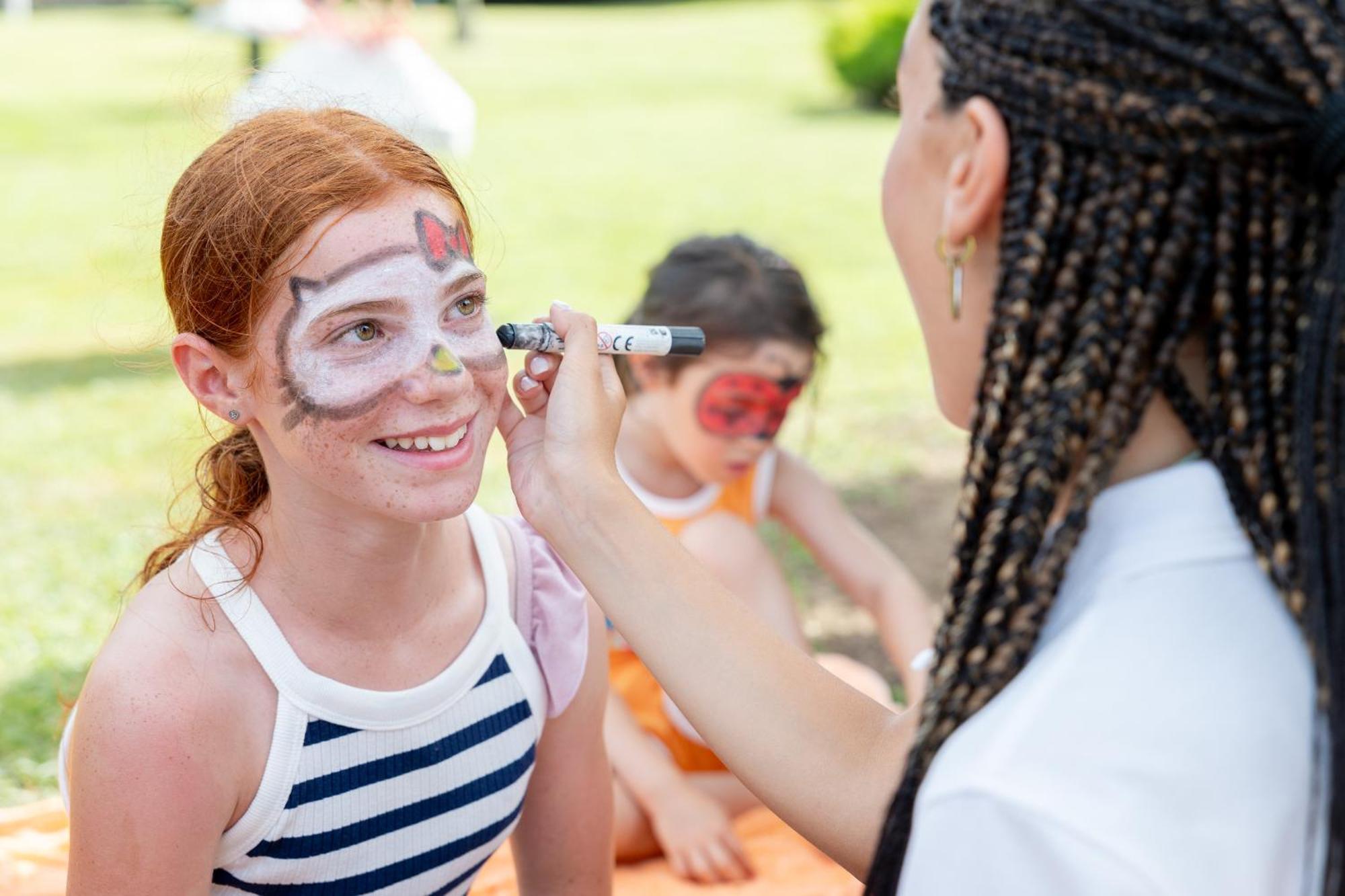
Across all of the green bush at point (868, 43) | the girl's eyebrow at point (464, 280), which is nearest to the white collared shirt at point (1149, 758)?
the girl's eyebrow at point (464, 280)

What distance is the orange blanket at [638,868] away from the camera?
2.57m

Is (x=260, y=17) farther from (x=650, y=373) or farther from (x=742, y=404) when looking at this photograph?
(x=742, y=404)

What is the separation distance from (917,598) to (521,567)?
5.32 feet


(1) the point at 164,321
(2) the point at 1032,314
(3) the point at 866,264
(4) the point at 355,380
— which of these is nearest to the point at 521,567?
(4) the point at 355,380

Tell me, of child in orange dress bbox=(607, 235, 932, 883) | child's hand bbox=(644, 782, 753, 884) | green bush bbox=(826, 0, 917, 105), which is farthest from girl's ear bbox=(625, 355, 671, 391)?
green bush bbox=(826, 0, 917, 105)

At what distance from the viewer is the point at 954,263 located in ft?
4.72

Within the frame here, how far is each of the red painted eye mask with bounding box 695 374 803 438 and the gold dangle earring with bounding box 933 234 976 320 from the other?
166cm

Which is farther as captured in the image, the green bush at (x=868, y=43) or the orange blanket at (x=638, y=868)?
the green bush at (x=868, y=43)

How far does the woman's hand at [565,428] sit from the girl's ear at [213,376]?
1.15 feet

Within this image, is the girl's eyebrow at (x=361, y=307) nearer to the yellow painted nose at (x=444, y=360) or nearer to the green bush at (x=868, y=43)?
the yellow painted nose at (x=444, y=360)

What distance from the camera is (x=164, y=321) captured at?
194 centimetres

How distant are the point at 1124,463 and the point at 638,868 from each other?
6.35 feet

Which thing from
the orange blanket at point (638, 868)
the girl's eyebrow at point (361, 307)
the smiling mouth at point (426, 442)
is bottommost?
the orange blanket at point (638, 868)

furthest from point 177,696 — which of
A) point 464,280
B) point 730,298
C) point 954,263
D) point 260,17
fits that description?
point 260,17
